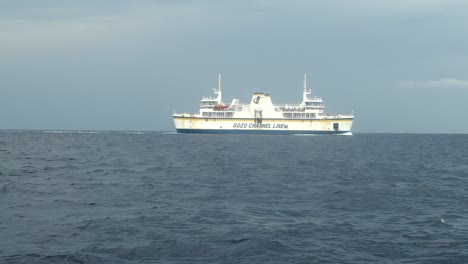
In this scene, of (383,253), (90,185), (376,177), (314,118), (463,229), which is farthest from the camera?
(314,118)

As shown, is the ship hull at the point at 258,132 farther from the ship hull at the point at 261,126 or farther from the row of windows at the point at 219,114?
the row of windows at the point at 219,114

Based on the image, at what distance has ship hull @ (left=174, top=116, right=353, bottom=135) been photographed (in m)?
91.2

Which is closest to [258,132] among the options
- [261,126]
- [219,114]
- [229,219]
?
[261,126]

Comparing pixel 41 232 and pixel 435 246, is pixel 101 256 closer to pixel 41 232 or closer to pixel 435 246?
pixel 41 232

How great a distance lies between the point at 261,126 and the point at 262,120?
4.28 feet

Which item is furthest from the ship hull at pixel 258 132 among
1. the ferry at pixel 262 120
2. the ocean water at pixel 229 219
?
the ocean water at pixel 229 219

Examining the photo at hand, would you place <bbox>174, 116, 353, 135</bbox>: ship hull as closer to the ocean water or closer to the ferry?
the ferry

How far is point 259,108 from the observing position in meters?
92.7

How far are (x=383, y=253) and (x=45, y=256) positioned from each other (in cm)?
734

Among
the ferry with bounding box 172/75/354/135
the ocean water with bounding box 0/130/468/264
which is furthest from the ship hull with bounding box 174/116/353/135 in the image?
the ocean water with bounding box 0/130/468/264

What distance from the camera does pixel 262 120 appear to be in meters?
91.8

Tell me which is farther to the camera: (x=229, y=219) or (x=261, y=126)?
(x=261, y=126)

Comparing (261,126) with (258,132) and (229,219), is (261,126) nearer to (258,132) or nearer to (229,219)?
(258,132)

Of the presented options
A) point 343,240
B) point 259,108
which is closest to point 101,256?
point 343,240
